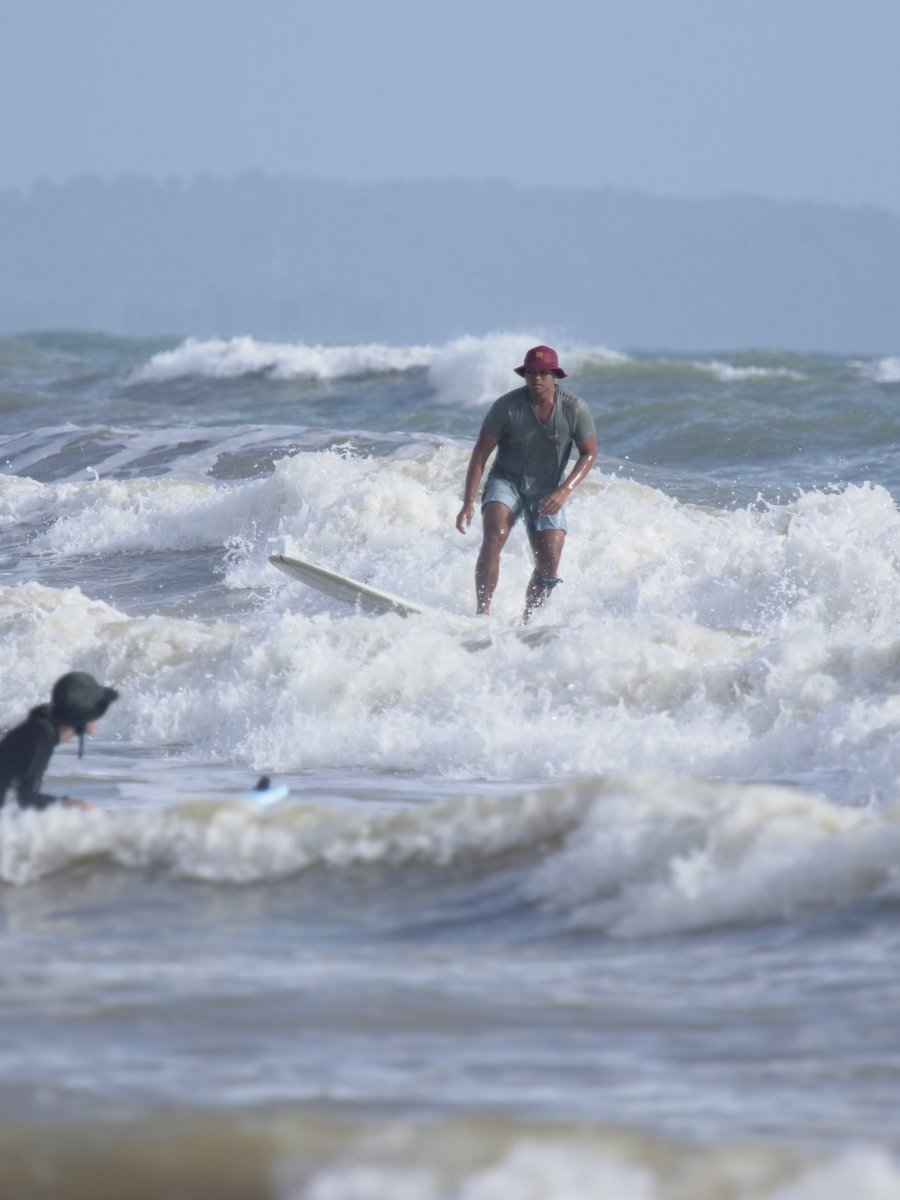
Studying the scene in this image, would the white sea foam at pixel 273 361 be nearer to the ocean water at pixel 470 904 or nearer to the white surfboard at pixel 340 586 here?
the ocean water at pixel 470 904

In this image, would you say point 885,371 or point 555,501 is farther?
point 885,371

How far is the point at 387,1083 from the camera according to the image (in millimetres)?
3391

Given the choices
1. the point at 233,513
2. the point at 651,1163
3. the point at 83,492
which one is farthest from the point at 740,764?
the point at 83,492

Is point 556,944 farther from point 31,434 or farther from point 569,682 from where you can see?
point 31,434

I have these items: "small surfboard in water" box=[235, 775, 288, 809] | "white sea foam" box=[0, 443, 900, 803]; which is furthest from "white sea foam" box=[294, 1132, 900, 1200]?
"white sea foam" box=[0, 443, 900, 803]

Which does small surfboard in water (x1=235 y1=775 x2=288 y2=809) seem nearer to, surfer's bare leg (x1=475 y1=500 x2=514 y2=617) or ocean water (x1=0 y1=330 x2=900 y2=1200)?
ocean water (x1=0 y1=330 x2=900 y2=1200)

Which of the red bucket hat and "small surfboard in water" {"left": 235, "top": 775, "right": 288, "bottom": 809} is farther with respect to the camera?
the red bucket hat

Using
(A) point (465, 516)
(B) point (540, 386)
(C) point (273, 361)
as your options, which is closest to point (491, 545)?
(A) point (465, 516)

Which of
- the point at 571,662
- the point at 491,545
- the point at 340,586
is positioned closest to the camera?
the point at 571,662

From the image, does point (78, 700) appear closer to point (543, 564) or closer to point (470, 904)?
point (470, 904)

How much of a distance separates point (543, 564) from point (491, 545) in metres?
0.35

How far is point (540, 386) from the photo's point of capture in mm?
9133

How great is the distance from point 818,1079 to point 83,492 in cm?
1572

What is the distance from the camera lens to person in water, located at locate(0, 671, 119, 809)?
5430 mm
